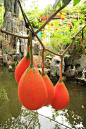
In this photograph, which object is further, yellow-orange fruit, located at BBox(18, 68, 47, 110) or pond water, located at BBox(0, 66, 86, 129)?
pond water, located at BBox(0, 66, 86, 129)

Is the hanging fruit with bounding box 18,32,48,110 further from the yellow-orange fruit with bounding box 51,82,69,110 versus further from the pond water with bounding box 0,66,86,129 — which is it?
the pond water with bounding box 0,66,86,129

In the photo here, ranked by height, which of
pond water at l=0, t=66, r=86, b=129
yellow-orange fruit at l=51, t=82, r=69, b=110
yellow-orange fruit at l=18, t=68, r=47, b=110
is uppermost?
yellow-orange fruit at l=18, t=68, r=47, b=110

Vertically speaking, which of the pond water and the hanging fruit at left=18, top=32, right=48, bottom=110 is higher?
the hanging fruit at left=18, top=32, right=48, bottom=110

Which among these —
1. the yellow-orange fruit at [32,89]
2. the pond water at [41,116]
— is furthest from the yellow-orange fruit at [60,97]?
the pond water at [41,116]

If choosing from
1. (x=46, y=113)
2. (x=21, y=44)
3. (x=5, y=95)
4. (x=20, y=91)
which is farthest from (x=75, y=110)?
(x=21, y=44)

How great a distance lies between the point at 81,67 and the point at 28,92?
2081 mm

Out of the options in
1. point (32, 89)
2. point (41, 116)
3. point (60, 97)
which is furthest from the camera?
point (41, 116)

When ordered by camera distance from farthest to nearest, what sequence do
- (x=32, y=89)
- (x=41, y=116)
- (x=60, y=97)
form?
(x=41, y=116), (x=60, y=97), (x=32, y=89)

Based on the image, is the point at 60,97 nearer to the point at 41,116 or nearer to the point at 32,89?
the point at 32,89

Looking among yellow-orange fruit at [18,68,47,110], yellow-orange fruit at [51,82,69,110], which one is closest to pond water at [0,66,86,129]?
yellow-orange fruit at [51,82,69,110]

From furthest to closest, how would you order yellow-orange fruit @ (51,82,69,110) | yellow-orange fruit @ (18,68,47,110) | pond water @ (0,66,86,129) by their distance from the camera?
pond water @ (0,66,86,129) < yellow-orange fruit @ (51,82,69,110) < yellow-orange fruit @ (18,68,47,110)

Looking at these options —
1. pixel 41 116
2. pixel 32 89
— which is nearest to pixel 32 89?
pixel 32 89

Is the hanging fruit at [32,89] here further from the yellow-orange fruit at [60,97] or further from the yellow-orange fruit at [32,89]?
Result: the yellow-orange fruit at [60,97]

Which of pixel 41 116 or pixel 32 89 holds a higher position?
pixel 32 89
